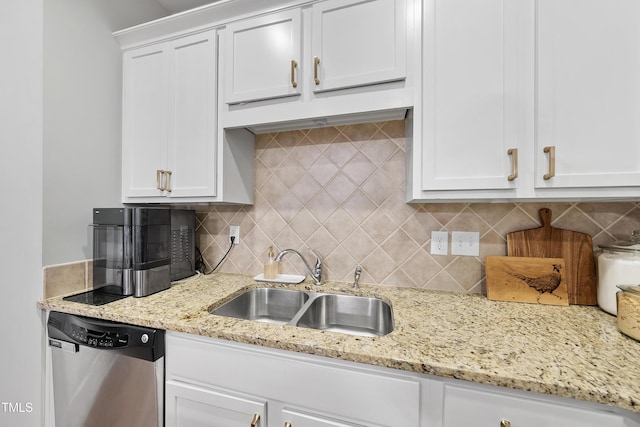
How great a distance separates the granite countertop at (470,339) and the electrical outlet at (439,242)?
217 millimetres

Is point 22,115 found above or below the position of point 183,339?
above

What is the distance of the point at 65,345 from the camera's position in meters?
1.18

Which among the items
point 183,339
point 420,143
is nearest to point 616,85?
point 420,143

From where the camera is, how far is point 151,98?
5.02 ft

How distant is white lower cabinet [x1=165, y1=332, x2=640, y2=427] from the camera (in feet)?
2.32

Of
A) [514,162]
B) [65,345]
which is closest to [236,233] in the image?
[65,345]

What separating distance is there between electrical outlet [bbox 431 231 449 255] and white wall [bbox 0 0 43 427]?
187 cm

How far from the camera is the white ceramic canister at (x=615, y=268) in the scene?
1010 millimetres

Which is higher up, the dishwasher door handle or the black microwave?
the black microwave

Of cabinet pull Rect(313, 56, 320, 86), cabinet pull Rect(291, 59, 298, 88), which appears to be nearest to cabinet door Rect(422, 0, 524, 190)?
cabinet pull Rect(313, 56, 320, 86)

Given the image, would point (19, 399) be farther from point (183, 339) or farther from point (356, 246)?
point (356, 246)

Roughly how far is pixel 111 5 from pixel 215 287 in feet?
5.56

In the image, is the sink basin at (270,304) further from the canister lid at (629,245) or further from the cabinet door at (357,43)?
the canister lid at (629,245)

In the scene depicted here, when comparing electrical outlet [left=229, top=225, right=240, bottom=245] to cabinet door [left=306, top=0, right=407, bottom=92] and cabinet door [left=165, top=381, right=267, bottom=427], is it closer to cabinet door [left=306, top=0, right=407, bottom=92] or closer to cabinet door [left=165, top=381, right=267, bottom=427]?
cabinet door [left=165, top=381, right=267, bottom=427]
